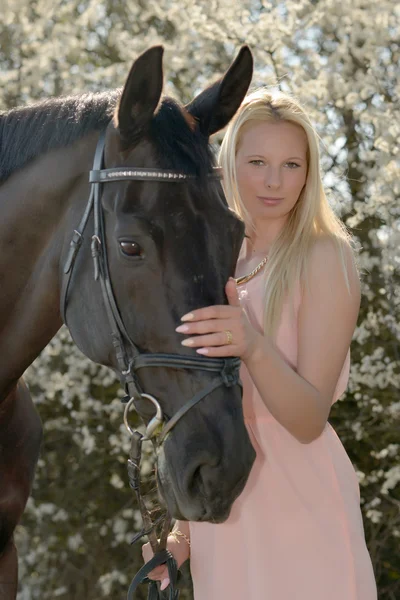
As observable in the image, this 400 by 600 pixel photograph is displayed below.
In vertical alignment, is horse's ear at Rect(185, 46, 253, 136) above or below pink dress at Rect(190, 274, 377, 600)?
above

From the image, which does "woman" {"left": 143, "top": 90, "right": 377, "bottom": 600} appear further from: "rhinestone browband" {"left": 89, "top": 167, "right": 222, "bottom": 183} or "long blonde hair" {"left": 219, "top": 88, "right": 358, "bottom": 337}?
"rhinestone browband" {"left": 89, "top": 167, "right": 222, "bottom": 183}

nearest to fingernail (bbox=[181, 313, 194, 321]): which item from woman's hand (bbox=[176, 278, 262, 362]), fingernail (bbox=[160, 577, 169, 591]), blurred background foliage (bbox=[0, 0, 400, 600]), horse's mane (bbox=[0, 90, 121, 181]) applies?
woman's hand (bbox=[176, 278, 262, 362])

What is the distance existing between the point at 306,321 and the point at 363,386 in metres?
2.97

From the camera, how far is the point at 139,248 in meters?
1.83

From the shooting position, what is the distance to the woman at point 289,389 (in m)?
2.07

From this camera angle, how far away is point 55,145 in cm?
212

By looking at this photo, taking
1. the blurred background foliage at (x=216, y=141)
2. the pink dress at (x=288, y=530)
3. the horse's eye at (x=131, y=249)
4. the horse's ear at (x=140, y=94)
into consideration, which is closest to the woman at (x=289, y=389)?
the pink dress at (x=288, y=530)

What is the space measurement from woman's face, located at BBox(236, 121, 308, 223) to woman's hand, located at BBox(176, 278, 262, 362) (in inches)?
22.4

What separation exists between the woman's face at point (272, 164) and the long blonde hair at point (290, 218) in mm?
23

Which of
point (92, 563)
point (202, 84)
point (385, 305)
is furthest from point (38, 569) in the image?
point (202, 84)

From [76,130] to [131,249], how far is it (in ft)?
1.45

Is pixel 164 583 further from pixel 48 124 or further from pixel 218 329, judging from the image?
pixel 48 124

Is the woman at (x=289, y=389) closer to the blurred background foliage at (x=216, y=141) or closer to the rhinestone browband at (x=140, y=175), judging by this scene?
the rhinestone browband at (x=140, y=175)

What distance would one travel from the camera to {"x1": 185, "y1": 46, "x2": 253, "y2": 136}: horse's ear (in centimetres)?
207
